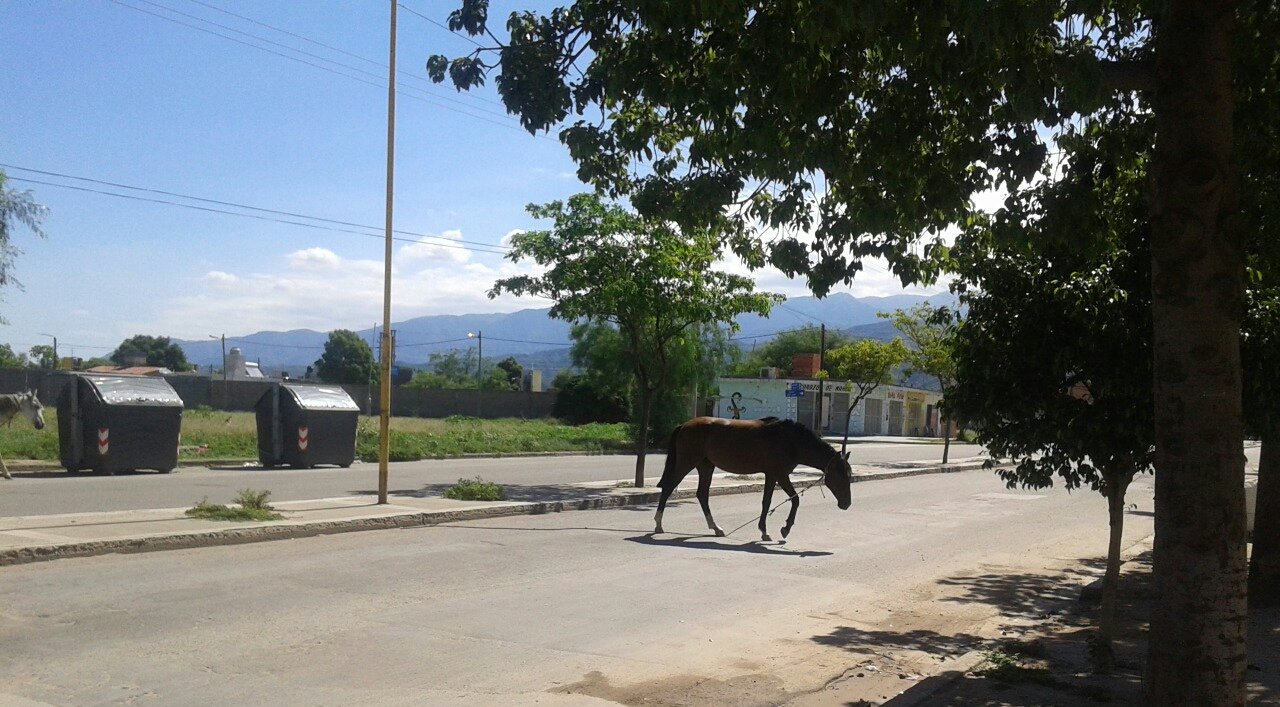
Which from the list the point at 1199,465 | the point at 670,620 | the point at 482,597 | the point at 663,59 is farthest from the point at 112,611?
the point at 1199,465

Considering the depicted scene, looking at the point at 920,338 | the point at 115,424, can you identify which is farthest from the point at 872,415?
the point at 115,424

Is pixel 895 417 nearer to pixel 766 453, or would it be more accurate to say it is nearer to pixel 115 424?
pixel 115 424

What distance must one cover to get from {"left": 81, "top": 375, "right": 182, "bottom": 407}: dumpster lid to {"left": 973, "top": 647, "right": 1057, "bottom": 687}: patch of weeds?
61.8ft

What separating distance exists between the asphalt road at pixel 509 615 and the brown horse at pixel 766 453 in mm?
688

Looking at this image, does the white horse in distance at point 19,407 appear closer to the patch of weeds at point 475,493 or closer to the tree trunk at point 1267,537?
the patch of weeds at point 475,493

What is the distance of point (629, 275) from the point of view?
2212 centimetres

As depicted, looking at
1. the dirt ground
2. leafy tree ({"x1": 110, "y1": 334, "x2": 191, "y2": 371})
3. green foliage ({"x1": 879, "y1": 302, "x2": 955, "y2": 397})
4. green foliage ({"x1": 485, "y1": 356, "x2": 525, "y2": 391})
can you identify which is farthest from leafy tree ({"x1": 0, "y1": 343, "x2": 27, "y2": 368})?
the dirt ground

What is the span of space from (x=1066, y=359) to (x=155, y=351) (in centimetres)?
13646

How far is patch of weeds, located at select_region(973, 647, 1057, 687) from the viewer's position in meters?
7.44

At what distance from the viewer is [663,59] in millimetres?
8500

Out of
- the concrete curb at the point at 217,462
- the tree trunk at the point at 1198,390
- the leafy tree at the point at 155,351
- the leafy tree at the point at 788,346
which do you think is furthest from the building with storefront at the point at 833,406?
the leafy tree at the point at 155,351

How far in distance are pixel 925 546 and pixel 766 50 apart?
902 cm

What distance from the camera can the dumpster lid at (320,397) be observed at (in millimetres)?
25141

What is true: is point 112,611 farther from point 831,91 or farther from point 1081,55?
point 1081,55
